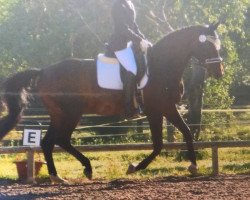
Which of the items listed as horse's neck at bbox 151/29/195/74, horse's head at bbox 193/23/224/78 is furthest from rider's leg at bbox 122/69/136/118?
horse's head at bbox 193/23/224/78

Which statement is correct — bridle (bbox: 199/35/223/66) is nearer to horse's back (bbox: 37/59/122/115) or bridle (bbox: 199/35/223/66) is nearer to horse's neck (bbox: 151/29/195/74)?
horse's neck (bbox: 151/29/195/74)

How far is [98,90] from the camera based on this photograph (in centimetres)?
759

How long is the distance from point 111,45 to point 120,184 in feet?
6.27

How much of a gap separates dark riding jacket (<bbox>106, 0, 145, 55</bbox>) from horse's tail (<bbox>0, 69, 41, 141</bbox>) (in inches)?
49.3

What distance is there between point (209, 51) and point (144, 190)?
2.31 metres

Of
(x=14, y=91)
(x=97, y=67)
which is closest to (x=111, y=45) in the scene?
(x=97, y=67)

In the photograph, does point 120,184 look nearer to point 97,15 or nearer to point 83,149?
point 83,149

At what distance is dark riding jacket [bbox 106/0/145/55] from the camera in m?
7.41

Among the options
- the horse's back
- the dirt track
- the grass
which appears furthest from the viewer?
the grass

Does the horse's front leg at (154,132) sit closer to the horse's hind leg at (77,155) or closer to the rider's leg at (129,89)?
the rider's leg at (129,89)

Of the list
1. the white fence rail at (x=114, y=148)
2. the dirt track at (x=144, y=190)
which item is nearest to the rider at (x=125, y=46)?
the dirt track at (x=144, y=190)

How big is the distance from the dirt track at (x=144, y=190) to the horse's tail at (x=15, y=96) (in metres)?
0.89

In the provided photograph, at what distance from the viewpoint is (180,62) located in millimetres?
7742

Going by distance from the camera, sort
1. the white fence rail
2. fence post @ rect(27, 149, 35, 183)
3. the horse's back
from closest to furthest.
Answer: the horse's back, fence post @ rect(27, 149, 35, 183), the white fence rail
